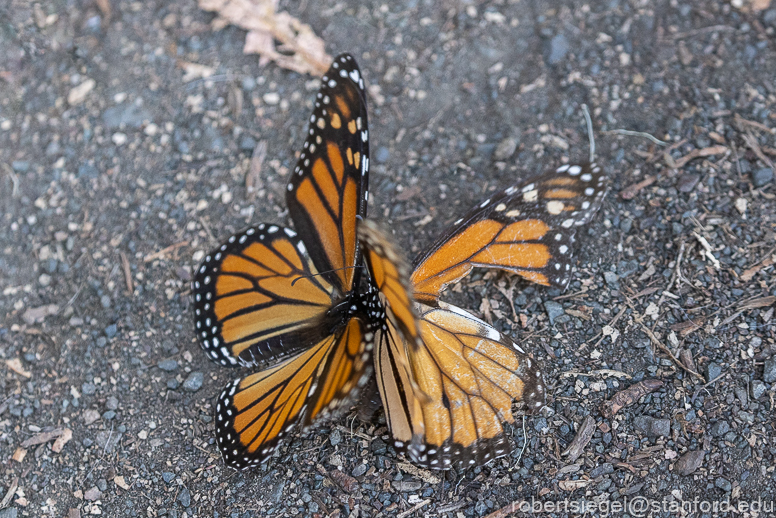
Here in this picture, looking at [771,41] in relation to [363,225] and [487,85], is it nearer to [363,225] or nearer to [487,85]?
[487,85]

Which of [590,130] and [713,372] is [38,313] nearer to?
Result: [590,130]

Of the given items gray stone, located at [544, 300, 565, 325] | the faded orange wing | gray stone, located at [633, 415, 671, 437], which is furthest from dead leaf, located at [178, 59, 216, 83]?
gray stone, located at [633, 415, 671, 437]

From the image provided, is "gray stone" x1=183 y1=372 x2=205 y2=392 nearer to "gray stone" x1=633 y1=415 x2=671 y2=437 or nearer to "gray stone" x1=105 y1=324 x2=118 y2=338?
"gray stone" x1=105 y1=324 x2=118 y2=338

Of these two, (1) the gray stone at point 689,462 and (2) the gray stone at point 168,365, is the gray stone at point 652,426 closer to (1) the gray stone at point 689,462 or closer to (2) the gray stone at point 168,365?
(1) the gray stone at point 689,462

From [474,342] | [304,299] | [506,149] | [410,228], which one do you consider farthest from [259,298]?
[506,149]

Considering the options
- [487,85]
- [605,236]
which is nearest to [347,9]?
[487,85]

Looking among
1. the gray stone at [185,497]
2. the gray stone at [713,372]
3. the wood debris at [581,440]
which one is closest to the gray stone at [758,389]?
the gray stone at [713,372]
